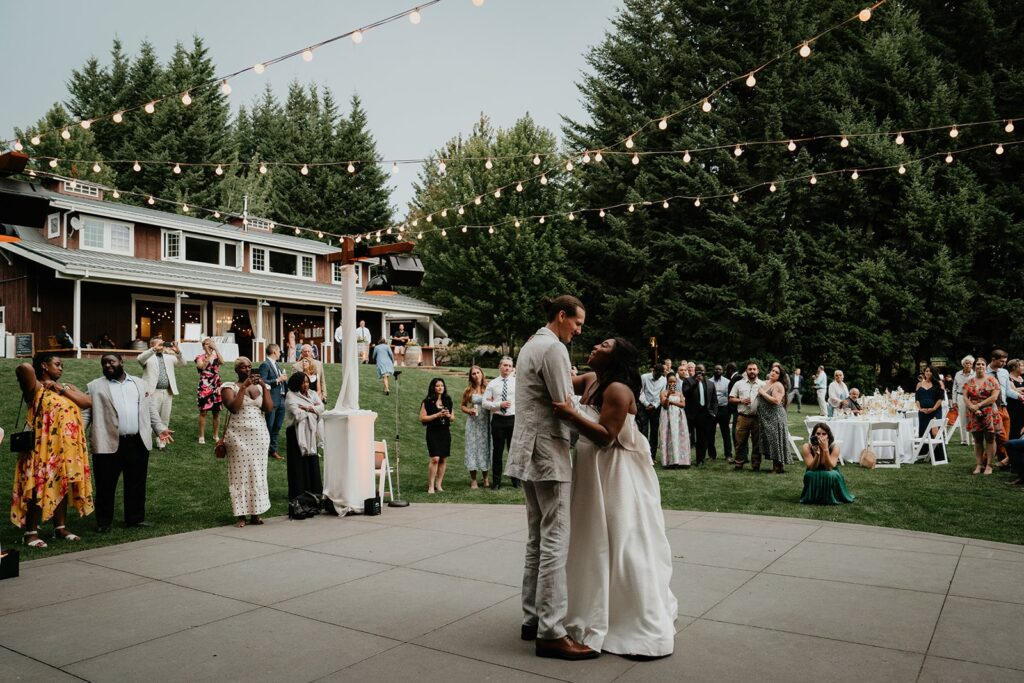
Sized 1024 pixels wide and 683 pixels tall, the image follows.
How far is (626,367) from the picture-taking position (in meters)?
3.92

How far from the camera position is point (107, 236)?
976 inches

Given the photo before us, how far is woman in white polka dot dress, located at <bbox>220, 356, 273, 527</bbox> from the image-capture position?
7.47 meters

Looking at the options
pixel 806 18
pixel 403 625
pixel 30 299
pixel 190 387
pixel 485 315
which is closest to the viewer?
pixel 403 625

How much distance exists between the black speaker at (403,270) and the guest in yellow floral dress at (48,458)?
387cm

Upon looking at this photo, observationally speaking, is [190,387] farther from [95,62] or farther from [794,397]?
[95,62]

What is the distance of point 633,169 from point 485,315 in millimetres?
9387

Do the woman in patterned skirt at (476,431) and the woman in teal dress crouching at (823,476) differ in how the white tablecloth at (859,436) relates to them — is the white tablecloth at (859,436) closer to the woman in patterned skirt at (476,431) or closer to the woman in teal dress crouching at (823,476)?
the woman in teal dress crouching at (823,476)

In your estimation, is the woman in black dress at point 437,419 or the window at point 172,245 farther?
the window at point 172,245

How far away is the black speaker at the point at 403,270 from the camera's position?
9258mm

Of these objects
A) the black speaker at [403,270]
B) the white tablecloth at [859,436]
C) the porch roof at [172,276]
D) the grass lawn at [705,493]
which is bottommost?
the grass lawn at [705,493]

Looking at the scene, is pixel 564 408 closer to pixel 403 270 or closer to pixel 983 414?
pixel 403 270

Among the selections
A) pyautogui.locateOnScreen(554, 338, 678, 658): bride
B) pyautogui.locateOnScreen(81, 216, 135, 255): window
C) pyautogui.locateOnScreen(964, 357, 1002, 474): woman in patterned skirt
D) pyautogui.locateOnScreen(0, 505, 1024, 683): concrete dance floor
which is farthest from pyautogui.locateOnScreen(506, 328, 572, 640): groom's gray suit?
pyautogui.locateOnScreen(81, 216, 135, 255): window

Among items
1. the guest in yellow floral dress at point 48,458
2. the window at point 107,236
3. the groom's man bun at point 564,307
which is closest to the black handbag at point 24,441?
the guest in yellow floral dress at point 48,458

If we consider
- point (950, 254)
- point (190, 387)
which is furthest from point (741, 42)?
point (190, 387)
